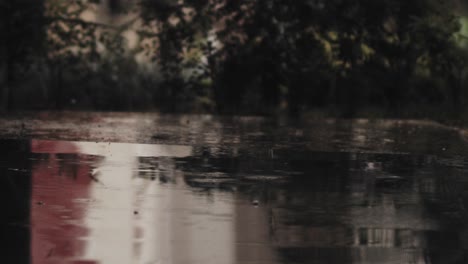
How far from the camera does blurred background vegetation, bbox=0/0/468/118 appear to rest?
30.6 metres

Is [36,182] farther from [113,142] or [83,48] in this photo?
[83,48]

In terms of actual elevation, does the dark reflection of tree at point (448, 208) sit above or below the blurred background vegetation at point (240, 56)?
below

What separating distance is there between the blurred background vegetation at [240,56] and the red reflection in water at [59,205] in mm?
14113

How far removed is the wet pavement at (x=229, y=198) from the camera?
8812 millimetres

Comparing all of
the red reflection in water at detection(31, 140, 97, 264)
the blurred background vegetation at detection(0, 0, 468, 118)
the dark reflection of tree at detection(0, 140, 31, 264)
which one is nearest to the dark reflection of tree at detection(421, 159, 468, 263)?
the red reflection in water at detection(31, 140, 97, 264)

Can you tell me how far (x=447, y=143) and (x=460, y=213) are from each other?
9.46 m

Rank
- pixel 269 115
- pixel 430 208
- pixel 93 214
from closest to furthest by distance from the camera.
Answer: pixel 93 214
pixel 430 208
pixel 269 115

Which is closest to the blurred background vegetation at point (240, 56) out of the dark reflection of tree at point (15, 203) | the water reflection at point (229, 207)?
the water reflection at point (229, 207)

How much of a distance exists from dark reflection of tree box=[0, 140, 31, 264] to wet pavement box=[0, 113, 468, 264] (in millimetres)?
15

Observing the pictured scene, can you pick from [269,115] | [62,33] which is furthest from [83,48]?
[269,115]

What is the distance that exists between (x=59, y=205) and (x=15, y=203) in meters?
0.44

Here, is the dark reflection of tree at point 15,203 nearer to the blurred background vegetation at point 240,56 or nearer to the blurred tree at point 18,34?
the blurred tree at point 18,34

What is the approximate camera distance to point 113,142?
62.8 ft

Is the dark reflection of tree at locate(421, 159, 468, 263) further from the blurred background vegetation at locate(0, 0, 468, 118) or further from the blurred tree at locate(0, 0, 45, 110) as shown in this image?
the blurred tree at locate(0, 0, 45, 110)
